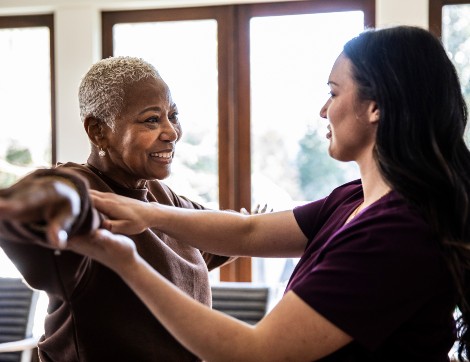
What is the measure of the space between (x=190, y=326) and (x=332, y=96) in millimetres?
587

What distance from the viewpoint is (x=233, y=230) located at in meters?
1.80

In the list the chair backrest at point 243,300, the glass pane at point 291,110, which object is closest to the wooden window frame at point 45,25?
the glass pane at point 291,110

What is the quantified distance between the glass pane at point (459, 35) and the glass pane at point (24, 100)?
2369 mm

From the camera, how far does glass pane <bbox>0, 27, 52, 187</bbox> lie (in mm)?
4395

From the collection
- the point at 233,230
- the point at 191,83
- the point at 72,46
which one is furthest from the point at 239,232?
the point at 72,46

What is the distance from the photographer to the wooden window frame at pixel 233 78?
4.12 metres

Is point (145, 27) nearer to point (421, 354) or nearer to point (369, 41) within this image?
point (369, 41)

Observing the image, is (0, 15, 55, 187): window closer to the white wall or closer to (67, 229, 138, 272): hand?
the white wall

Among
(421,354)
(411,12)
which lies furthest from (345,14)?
(421,354)

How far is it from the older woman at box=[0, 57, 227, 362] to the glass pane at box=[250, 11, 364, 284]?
7.34ft

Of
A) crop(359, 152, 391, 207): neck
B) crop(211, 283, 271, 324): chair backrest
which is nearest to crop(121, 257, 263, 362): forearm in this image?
crop(359, 152, 391, 207): neck

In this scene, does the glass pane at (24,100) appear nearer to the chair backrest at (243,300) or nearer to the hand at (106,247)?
the chair backrest at (243,300)

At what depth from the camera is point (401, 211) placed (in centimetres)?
135

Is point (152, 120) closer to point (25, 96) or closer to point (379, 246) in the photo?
point (379, 246)
